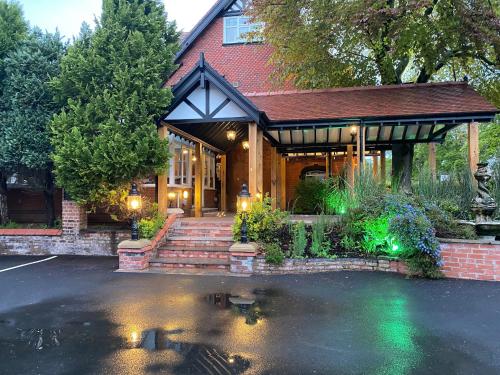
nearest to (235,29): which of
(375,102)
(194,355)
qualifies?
(375,102)

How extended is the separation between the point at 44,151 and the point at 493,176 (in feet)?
38.2

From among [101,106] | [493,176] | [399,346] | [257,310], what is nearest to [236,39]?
[101,106]

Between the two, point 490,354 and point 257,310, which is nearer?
point 490,354

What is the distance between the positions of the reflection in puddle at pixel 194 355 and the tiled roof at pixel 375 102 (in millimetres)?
7907

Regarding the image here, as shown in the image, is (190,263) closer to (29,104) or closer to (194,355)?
(194,355)

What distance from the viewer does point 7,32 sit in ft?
34.7

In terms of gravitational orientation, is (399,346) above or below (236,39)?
below

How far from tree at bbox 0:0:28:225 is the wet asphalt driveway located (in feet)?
18.1

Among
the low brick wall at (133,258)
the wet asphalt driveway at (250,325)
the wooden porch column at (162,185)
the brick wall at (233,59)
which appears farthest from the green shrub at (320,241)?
the brick wall at (233,59)

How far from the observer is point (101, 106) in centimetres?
892

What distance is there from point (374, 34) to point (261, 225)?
7.44m

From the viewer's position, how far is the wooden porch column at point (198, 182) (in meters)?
12.4

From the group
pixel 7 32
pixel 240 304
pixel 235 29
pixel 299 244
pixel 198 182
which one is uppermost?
pixel 235 29

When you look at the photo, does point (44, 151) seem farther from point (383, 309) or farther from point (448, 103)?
point (448, 103)
